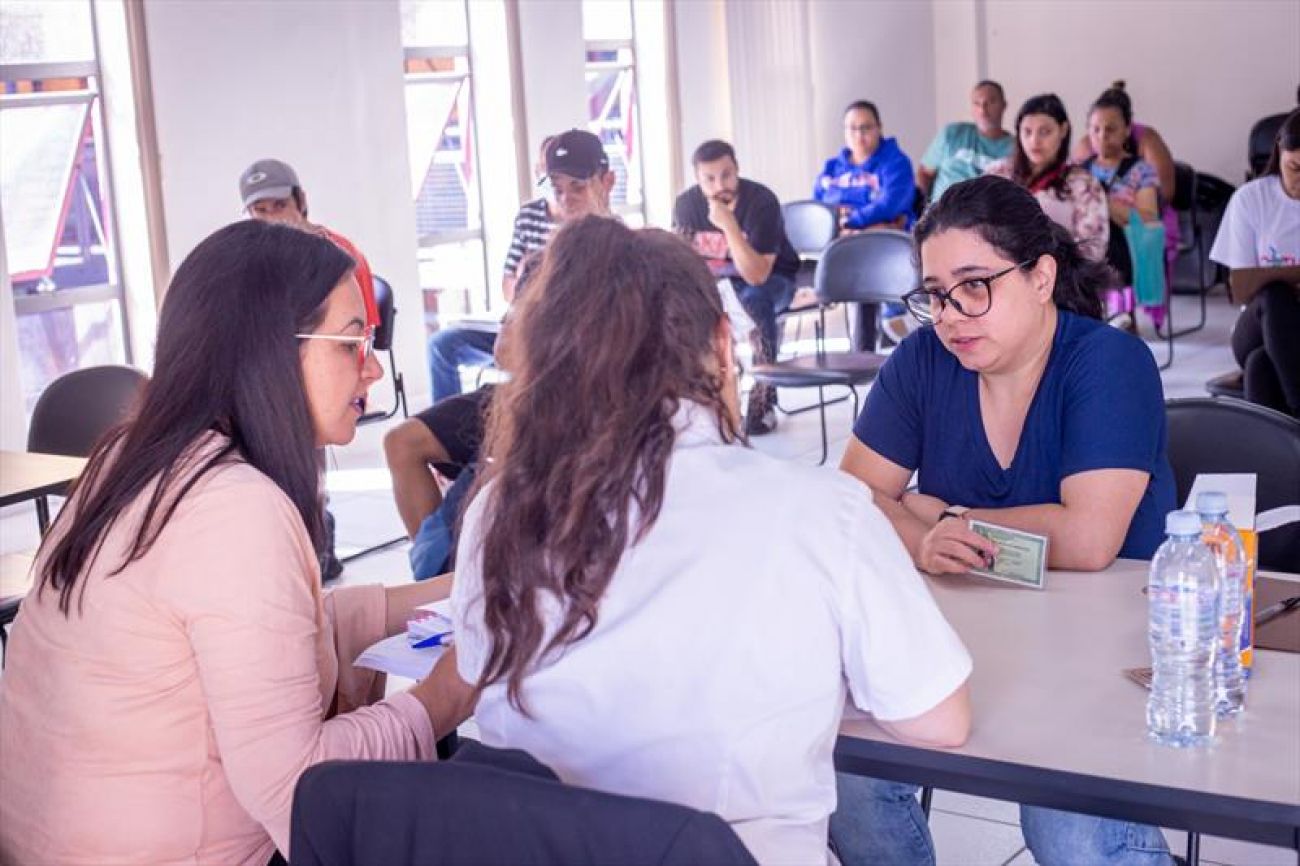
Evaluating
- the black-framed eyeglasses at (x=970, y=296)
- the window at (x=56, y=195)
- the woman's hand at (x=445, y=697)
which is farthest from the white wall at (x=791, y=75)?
the woman's hand at (x=445, y=697)

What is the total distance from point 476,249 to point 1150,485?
6.59m

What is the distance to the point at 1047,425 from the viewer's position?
8.18 feet

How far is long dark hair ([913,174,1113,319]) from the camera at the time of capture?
251 centimetres

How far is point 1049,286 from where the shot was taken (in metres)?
2.54

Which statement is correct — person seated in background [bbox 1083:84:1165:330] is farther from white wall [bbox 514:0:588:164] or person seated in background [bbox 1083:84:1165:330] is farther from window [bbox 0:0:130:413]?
window [bbox 0:0:130:413]

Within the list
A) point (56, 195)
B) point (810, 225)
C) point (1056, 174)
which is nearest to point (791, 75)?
point (810, 225)

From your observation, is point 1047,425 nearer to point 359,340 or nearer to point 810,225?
point 359,340

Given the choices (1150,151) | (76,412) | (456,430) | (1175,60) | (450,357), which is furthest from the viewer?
(1175,60)

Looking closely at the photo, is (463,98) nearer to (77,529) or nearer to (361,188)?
(361,188)

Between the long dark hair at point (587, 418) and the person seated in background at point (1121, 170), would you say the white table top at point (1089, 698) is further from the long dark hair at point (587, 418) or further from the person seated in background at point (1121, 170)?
the person seated in background at point (1121, 170)

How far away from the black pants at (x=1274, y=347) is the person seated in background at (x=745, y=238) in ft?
6.68

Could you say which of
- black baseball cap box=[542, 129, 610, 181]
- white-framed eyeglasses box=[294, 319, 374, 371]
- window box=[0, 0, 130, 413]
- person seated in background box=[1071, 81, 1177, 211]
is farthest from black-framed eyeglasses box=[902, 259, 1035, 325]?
person seated in background box=[1071, 81, 1177, 211]

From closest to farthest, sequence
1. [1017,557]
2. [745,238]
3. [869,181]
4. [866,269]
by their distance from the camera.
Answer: [1017,557]
[866,269]
[745,238]
[869,181]

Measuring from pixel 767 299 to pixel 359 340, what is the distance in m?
5.39
